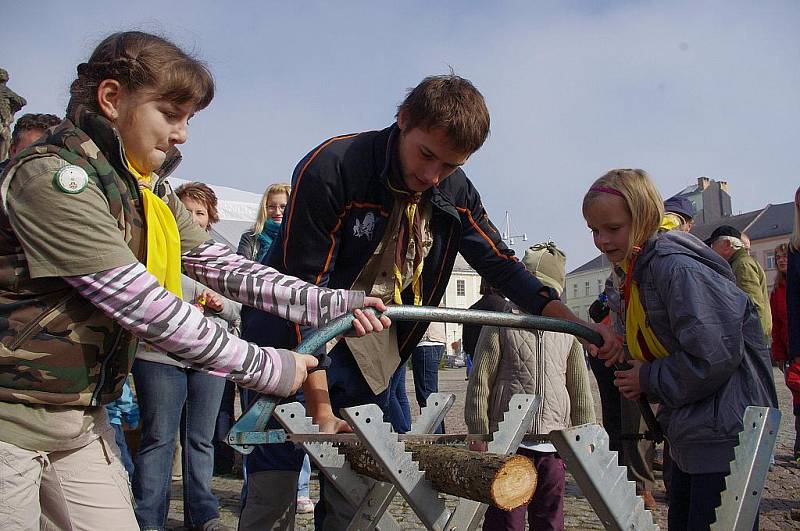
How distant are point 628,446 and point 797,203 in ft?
6.99

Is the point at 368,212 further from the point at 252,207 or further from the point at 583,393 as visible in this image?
the point at 252,207

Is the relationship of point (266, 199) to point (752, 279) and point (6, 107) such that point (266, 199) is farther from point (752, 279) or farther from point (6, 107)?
point (752, 279)

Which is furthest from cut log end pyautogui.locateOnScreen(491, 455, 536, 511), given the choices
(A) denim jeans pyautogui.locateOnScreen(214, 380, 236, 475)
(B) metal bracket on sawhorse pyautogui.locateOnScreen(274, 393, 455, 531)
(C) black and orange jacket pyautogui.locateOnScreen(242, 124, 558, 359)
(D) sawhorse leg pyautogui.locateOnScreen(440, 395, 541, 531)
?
(A) denim jeans pyautogui.locateOnScreen(214, 380, 236, 475)

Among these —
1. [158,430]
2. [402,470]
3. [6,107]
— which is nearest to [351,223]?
[402,470]

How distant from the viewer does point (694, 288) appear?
2.62 metres

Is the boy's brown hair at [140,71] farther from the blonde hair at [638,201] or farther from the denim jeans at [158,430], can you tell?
the denim jeans at [158,430]

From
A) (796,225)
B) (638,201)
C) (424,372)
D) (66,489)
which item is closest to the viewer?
(66,489)

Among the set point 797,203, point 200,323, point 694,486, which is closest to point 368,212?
point 200,323

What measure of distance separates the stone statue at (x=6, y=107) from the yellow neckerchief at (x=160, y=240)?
13.2 ft

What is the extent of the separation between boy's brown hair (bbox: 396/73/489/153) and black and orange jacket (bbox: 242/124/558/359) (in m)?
0.16

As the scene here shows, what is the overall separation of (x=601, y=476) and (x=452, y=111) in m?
1.37

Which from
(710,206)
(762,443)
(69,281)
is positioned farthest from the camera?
(710,206)

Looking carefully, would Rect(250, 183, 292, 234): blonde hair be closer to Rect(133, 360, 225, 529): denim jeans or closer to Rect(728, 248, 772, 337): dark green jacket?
Rect(133, 360, 225, 529): denim jeans

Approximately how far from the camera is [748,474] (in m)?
2.12
